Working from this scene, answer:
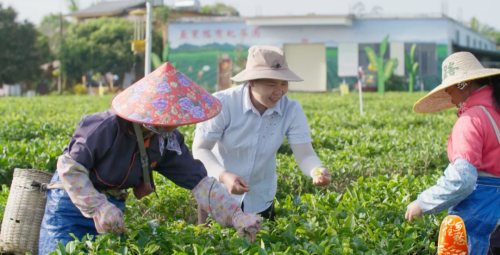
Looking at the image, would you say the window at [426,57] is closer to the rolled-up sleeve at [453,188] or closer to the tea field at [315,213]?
the tea field at [315,213]

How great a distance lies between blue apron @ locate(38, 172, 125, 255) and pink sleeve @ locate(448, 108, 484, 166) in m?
1.69

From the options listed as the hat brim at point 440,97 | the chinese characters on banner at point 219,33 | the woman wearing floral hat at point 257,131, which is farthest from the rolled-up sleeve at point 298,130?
the chinese characters on banner at point 219,33

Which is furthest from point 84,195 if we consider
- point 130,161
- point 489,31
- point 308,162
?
point 489,31

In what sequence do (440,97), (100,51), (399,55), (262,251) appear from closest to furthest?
(262,251)
(440,97)
(399,55)
(100,51)

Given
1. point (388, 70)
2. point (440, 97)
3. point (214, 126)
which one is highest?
point (440, 97)

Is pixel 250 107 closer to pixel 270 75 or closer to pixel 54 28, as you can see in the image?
pixel 270 75

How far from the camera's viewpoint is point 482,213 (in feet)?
8.71

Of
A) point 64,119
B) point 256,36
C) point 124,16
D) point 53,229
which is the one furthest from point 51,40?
point 53,229

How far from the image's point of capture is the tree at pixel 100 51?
35469mm

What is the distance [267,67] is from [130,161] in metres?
0.99

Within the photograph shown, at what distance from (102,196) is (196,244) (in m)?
0.46

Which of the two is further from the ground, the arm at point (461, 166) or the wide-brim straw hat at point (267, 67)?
the wide-brim straw hat at point (267, 67)

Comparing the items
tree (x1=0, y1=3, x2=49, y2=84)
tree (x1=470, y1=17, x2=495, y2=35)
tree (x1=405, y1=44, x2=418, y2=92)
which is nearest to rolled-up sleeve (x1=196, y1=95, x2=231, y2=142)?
tree (x1=405, y1=44, x2=418, y2=92)

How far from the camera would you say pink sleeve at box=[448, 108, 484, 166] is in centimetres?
254
